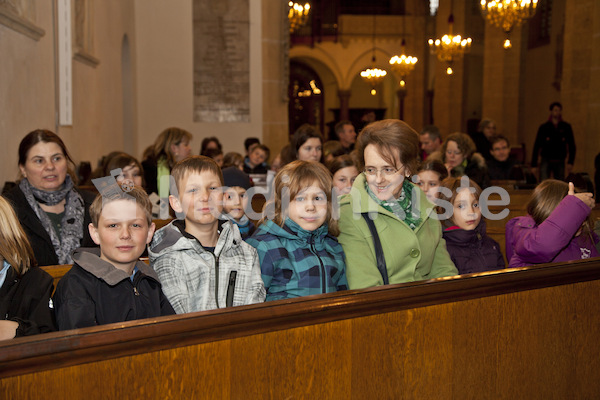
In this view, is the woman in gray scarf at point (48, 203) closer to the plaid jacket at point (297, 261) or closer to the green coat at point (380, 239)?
the plaid jacket at point (297, 261)

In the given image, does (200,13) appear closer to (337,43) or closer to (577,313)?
(577,313)

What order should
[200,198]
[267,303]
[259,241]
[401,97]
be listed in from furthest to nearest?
1. [401,97]
2. [259,241]
3. [200,198]
4. [267,303]

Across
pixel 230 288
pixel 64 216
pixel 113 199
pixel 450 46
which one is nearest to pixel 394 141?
pixel 230 288

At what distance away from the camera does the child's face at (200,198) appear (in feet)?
8.45

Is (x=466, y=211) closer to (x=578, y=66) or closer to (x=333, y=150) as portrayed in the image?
(x=333, y=150)

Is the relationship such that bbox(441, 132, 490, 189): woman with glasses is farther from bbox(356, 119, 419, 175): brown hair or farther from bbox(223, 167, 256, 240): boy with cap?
bbox(356, 119, 419, 175): brown hair

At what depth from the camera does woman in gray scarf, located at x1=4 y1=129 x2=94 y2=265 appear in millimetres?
3410

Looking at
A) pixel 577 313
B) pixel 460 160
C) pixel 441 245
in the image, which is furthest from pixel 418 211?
pixel 460 160

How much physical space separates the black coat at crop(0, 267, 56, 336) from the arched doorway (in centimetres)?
2351

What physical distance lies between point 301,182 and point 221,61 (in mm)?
8770

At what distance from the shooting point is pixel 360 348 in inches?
80.9

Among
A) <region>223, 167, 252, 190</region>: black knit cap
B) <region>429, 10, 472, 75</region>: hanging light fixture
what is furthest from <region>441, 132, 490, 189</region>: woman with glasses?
<region>429, 10, 472, 75</region>: hanging light fixture

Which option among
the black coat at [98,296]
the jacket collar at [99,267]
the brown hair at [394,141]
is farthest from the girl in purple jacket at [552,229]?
the jacket collar at [99,267]

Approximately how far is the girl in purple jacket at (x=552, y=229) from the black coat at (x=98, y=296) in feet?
5.76
